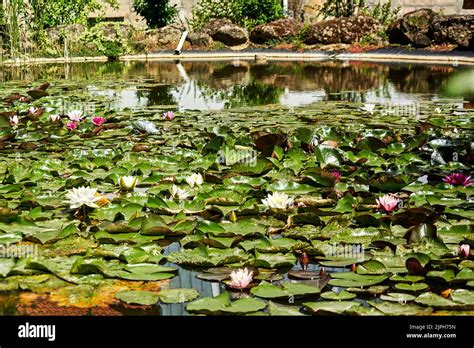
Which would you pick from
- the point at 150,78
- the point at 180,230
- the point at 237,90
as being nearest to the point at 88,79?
the point at 150,78

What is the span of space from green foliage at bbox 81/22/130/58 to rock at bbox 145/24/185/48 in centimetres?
110

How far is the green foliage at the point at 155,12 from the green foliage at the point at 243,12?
702 mm

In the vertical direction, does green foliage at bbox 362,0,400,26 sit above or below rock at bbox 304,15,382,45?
above

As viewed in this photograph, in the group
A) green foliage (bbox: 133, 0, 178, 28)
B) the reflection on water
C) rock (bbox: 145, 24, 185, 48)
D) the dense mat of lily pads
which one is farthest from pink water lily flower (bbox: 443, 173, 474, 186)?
green foliage (bbox: 133, 0, 178, 28)

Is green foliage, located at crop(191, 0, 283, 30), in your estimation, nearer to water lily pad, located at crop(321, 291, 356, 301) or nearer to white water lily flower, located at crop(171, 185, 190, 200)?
white water lily flower, located at crop(171, 185, 190, 200)

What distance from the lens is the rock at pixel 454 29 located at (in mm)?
14652

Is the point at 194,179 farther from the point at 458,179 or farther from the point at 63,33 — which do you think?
the point at 63,33

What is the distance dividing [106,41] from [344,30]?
17.6ft

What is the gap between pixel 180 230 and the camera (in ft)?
10.3

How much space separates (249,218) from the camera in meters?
3.37

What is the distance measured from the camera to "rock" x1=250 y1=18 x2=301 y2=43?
1773 cm

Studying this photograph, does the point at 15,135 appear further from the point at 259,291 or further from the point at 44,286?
the point at 259,291
